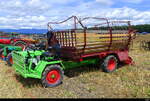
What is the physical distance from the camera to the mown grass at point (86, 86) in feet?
17.1

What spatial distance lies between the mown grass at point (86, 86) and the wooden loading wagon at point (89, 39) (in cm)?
97

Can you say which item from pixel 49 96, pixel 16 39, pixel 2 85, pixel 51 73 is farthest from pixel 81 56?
pixel 16 39

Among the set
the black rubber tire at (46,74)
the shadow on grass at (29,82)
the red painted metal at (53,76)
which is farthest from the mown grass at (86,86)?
the red painted metal at (53,76)

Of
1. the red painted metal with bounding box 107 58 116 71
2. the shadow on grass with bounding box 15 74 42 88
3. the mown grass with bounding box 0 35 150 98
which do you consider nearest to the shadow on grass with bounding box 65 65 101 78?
the mown grass with bounding box 0 35 150 98

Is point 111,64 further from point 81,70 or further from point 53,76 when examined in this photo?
point 53,76

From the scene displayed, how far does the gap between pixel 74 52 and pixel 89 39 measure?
75 centimetres

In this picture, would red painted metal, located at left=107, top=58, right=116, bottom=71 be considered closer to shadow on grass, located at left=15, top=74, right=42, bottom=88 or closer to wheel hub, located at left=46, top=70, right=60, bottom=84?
wheel hub, located at left=46, top=70, right=60, bottom=84

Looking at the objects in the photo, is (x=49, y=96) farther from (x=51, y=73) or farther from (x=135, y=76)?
(x=135, y=76)

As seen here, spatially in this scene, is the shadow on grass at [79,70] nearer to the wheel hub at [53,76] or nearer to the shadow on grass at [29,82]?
the wheel hub at [53,76]

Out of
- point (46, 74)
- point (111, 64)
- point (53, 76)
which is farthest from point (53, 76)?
point (111, 64)

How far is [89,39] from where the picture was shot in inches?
252

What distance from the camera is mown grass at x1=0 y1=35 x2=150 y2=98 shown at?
17.1 feet

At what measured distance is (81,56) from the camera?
21.2 ft

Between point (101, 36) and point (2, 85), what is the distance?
3963mm
